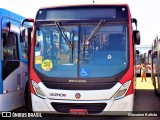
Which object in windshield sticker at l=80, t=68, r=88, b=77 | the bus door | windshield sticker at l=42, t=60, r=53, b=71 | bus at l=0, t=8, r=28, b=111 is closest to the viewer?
windshield sticker at l=80, t=68, r=88, b=77

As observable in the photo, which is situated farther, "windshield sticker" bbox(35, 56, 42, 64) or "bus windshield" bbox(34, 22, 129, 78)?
"windshield sticker" bbox(35, 56, 42, 64)

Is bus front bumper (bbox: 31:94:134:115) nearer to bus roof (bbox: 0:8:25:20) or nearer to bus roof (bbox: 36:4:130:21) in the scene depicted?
bus roof (bbox: 36:4:130:21)

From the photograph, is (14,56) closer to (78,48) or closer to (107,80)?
(78,48)

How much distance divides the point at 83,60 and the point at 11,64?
7.09 ft

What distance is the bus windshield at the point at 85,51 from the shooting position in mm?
8281

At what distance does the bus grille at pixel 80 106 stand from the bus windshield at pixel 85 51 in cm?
68

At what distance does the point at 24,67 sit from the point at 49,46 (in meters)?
2.16

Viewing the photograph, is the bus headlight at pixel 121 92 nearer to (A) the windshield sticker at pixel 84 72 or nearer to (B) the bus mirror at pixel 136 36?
(A) the windshield sticker at pixel 84 72

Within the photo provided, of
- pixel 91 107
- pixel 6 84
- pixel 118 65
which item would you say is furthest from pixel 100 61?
pixel 6 84

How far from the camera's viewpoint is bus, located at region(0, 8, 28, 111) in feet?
28.7

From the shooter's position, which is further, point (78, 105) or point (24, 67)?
point (24, 67)

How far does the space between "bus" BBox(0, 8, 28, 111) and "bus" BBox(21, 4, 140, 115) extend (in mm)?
703

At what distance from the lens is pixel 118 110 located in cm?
816

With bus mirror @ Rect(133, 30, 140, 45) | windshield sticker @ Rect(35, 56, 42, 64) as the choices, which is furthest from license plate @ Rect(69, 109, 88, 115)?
bus mirror @ Rect(133, 30, 140, 45)
